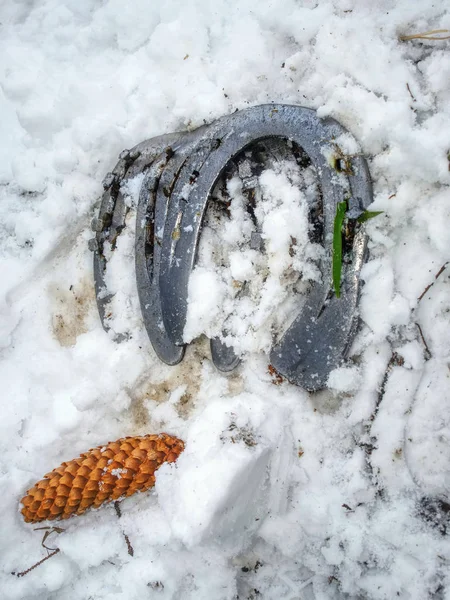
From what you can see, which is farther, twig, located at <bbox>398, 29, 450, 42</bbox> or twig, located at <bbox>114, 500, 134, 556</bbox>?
twig, located at <bbox>114, 500, 134, 556</bbox>

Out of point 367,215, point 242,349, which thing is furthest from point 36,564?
point 367,215

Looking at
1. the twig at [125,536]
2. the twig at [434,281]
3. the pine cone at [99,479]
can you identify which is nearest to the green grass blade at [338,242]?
the twig at [434,281]

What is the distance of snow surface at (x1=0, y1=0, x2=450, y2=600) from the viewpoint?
4.65 feet

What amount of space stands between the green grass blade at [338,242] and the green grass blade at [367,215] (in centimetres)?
5

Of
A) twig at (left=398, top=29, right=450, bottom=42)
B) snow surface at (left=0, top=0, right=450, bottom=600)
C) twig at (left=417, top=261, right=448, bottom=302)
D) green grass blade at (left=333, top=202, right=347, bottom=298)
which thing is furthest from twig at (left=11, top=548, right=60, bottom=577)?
twig at (left=398, top=29, right=450, bottom=42)

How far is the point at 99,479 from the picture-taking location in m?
1.48

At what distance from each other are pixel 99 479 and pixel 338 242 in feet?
3.27

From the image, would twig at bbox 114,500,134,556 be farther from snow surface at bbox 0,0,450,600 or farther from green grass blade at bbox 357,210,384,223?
green grass blade at bbox 357,210,384,223

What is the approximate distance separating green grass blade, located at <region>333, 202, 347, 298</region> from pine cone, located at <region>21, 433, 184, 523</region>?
716 mm

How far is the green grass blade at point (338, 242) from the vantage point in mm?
1448

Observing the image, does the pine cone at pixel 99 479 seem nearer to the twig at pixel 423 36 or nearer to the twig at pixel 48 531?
the twig at pixel 48 531

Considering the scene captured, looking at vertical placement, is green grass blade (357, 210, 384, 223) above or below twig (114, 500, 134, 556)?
above

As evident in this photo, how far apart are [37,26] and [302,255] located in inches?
56.3

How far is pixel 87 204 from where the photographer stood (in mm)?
1815
